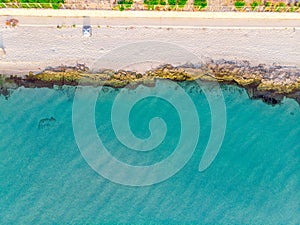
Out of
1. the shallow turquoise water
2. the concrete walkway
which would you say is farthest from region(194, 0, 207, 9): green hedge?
the shallow turquoise water

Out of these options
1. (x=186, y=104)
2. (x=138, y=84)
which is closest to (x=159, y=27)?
(x=138, y=84)

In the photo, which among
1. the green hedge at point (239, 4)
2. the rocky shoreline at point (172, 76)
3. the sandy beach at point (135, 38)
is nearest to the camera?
the green hedge at point (239, 4)

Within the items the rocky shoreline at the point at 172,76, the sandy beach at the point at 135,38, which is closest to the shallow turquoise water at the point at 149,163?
the rocky shoreline at the point at 172,76

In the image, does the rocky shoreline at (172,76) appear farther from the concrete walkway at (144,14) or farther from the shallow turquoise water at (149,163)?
the concrete walkway at (144,14)

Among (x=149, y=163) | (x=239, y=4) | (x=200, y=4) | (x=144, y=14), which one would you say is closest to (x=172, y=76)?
(x=144, y=14)

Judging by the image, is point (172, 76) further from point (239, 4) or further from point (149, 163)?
point (239, 4)
